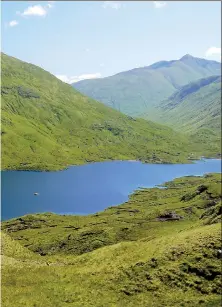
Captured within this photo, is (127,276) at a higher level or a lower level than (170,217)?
higher

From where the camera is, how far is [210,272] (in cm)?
7375

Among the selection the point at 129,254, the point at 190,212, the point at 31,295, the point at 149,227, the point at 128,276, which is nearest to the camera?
the point at 31,295

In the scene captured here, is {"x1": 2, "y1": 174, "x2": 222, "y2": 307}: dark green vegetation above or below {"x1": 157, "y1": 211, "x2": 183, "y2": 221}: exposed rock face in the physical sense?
above

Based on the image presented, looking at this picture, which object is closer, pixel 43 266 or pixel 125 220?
pixel 43 266

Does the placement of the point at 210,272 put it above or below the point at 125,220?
above

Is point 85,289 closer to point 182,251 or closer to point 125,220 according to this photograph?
point 182,251

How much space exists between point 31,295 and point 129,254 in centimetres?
2696

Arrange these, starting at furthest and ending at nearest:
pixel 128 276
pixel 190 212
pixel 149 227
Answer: pixel 190 212, pixel 149 227, pixel 128 276

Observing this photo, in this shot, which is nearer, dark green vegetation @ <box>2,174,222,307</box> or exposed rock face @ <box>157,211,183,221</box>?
dark green vegetation @ <box>2,174,222,307</box>

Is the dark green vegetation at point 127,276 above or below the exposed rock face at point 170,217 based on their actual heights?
above

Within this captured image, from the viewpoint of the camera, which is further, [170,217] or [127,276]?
[170,217]

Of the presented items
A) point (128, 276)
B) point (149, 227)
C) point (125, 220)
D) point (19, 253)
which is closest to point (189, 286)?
point (128, 276)

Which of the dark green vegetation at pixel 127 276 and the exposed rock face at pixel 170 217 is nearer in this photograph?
the dark green vegetation at pixel 127 276

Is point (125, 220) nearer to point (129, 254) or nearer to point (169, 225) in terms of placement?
point (169, 225)
